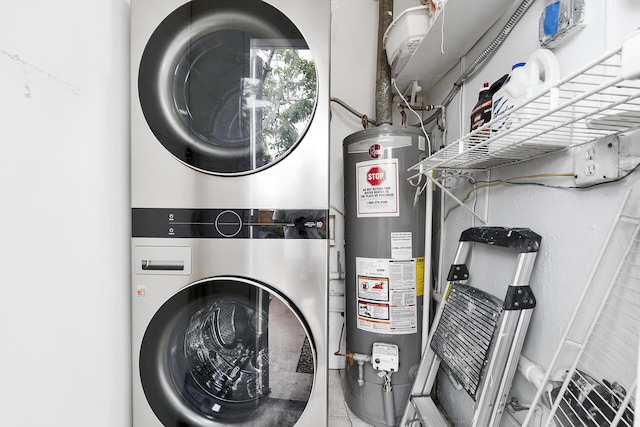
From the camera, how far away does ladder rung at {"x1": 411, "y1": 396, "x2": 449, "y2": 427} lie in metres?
1.05

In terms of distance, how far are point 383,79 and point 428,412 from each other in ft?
5.37

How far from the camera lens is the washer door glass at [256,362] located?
96cm

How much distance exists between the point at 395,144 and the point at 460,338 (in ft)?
2.78

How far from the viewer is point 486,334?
93 cm

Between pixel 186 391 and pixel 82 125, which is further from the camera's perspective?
pixel 186 391

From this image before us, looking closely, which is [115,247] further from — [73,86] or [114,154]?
[73,86]

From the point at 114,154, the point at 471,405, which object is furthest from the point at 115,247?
the point at 471,405

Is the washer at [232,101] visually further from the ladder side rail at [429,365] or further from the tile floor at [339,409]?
the tile floor at [339,409]

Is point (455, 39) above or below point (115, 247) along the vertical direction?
above

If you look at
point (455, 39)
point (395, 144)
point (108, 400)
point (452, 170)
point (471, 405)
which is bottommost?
point (471, 405)

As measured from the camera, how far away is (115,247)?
3.08ft

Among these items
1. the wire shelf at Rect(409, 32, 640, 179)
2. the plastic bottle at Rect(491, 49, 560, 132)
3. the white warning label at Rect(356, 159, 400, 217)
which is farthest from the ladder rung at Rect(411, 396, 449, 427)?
the plastic bottle at Rect(491, 49, 560, 132)

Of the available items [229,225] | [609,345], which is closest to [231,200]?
[229,225]

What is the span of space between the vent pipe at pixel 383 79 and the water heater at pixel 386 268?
312mm
